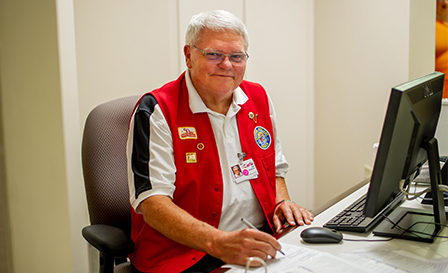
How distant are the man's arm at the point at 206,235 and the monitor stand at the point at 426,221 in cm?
40

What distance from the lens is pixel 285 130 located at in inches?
127

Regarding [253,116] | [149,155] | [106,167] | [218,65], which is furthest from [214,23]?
[106,167]

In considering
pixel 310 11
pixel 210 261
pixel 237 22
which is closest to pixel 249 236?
pixel 210 261

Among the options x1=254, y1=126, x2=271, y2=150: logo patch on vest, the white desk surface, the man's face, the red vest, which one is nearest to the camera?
the white desk surface

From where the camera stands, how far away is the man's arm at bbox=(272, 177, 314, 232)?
132cm

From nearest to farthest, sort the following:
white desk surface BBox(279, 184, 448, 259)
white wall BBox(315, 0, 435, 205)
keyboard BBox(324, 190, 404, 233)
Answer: white desk surface BBox(279, 184, 448, 259) → keyboard BBox(324, 190, 404, 233) → white wall BBox(315, 0, 435, 205)

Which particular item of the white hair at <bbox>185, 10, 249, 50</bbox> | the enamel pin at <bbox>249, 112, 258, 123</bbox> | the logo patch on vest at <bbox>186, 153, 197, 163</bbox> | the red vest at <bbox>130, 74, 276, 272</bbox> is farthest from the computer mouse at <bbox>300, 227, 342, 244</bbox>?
the white hair at <bbox>185, 10, 249, 50</bbox>

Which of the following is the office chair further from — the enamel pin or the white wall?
the white wall

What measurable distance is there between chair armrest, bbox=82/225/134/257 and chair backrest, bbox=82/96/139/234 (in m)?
0.09

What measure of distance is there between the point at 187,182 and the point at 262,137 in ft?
1.22

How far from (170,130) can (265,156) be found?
1.29 feet

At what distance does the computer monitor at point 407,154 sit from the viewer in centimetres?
93

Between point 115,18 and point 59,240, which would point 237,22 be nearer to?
point 115,18

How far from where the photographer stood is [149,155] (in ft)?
4.17
